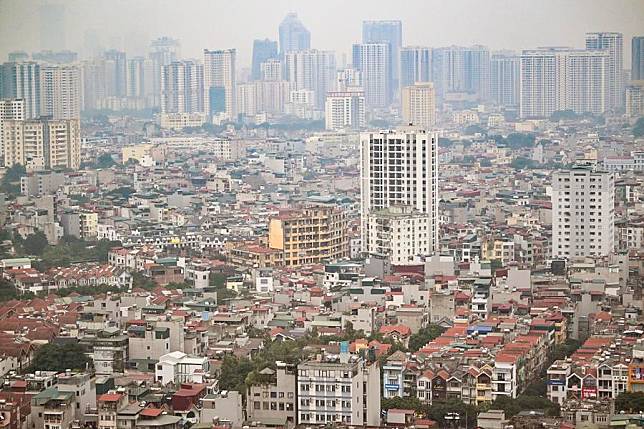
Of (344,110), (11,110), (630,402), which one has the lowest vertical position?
(630,402)

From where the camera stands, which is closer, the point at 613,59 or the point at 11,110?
the point at 11,110

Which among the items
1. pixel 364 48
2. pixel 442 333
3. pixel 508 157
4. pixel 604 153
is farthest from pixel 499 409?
pixel 364 48

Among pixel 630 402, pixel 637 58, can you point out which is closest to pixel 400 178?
pixel 630 402

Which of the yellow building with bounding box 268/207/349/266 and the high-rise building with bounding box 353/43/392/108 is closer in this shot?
the yellow building with bounding box 268/207/349/266

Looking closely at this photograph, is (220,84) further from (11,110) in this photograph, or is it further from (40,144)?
(40,144)

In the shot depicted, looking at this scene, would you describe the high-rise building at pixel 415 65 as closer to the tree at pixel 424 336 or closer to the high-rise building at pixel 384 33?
the high-rise building at pixel 384 33

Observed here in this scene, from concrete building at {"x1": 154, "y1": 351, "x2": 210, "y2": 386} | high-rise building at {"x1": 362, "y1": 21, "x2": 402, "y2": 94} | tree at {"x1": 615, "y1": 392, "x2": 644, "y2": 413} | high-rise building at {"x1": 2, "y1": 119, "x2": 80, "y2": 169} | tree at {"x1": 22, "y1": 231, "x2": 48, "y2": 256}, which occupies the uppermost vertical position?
high-rise building at {"x1": 362, "y1": 21, "x2": 402, "y2": 94}

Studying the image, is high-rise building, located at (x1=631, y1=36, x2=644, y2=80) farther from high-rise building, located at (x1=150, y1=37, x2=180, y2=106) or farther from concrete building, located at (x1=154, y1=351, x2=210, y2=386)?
concrete building, located at (x1=154, y1=351, x2=210, y2=386)

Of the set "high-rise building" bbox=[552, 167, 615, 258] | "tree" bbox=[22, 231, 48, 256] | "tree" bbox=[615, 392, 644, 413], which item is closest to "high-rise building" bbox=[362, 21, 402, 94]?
"tree" bbox=[22, 231, 48, 256]
